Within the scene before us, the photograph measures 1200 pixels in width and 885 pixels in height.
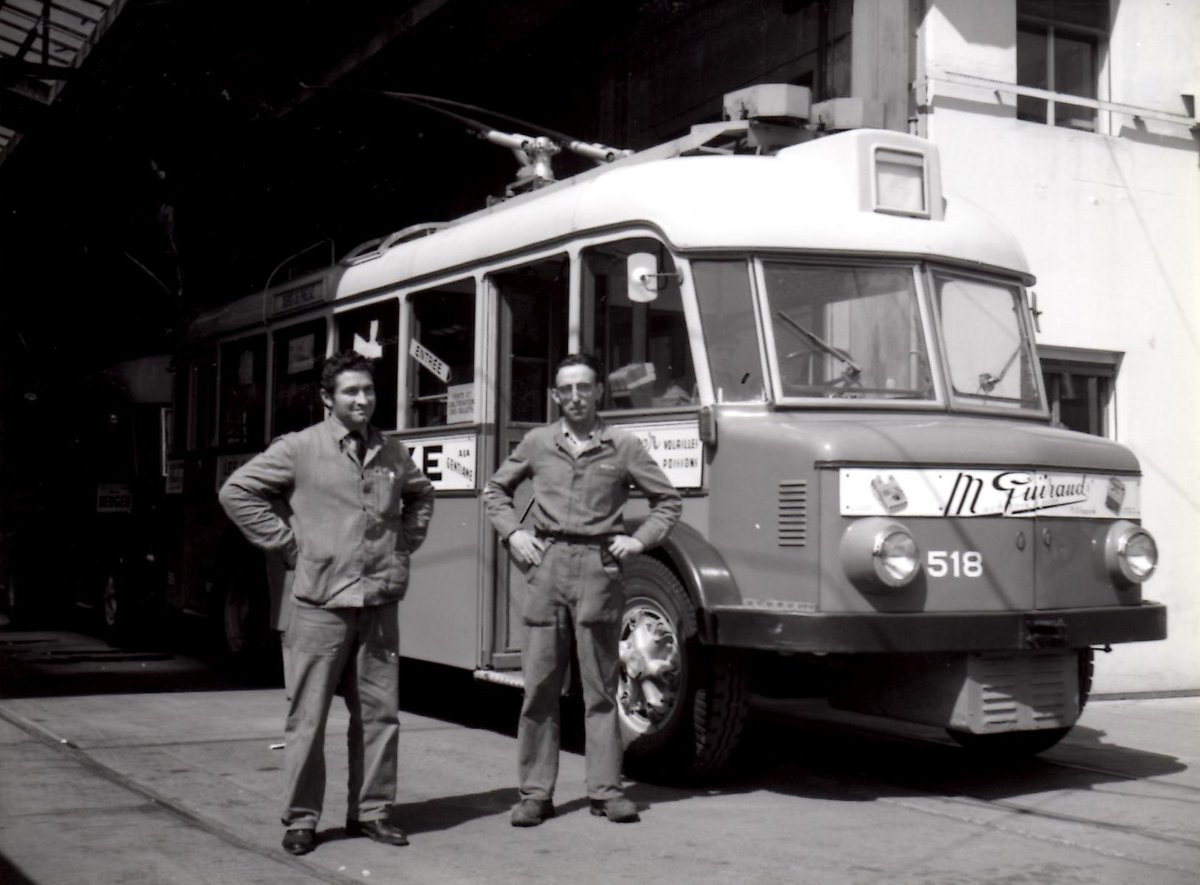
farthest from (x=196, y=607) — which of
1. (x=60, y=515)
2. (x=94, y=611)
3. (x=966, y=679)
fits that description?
(x=966, y=679)

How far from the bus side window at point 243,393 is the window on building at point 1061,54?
19.7 ft

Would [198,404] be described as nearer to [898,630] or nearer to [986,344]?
[986,344]

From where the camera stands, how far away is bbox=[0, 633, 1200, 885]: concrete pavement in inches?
233

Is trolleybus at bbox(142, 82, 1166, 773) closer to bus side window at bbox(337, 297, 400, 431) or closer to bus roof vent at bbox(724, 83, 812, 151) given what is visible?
bus roof vent at bbox(724, 83, 812, 151)

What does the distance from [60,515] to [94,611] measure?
6.00ft

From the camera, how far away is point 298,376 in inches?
457

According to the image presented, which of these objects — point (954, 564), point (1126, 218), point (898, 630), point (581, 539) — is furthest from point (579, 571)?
point (1126, 218)

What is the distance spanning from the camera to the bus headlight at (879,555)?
6965mm

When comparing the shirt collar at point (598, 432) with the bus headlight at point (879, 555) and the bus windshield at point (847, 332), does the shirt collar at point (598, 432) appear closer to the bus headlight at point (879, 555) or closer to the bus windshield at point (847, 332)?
the bus windshield at point (847, 332)

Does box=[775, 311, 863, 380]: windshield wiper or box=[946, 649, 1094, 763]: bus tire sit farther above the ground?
box=[775, 311, 863, 380]: windshield wiper

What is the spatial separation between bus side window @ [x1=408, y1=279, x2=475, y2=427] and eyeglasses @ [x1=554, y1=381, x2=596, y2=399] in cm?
245

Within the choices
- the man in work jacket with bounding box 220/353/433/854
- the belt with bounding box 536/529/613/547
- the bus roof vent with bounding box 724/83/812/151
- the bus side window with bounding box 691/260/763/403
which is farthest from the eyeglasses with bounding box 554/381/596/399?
the bus roof vent with bounding box 724/83/812/151

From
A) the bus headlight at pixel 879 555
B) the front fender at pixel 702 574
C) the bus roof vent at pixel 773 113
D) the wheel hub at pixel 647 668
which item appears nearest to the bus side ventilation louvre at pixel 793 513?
the bus headlight at pixel 879 555

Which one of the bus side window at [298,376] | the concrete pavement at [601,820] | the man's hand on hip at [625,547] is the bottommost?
the concrete pavement at [601,820]
